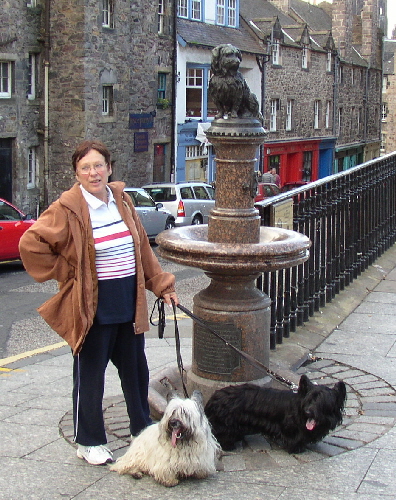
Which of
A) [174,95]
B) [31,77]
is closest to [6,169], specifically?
[31,77]

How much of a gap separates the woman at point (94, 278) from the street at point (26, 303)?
424cm

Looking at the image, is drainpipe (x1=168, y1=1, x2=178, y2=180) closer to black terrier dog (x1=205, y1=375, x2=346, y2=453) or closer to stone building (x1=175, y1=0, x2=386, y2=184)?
stone building (x1=175, y1=0, x2=386, y2=184)

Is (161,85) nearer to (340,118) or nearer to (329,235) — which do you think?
(340,118)

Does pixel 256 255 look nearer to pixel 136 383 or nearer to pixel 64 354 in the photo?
pixel 136 383

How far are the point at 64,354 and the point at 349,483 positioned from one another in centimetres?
414

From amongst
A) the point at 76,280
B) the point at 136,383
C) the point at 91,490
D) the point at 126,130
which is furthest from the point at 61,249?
the point at 126,130

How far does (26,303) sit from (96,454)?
8.38 meters

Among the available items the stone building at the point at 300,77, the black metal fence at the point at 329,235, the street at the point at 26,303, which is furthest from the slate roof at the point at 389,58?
the black metal fence at the point at 329,235

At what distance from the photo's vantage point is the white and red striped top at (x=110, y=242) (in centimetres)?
491

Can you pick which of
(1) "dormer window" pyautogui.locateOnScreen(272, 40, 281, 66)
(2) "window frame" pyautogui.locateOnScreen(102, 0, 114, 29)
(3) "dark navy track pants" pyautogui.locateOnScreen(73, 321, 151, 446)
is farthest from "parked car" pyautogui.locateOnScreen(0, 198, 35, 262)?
(1) "dormer window" pyautogui.locateOnScreen(272, 40, 281, 66)

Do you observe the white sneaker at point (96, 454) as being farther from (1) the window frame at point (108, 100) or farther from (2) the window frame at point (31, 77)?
(1) the window frame at point (108, 100)

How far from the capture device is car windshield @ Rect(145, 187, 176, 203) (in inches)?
988

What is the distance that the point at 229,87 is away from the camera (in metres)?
5.90

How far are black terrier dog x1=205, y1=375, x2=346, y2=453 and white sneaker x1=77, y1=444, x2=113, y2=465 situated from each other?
728 millimetres
